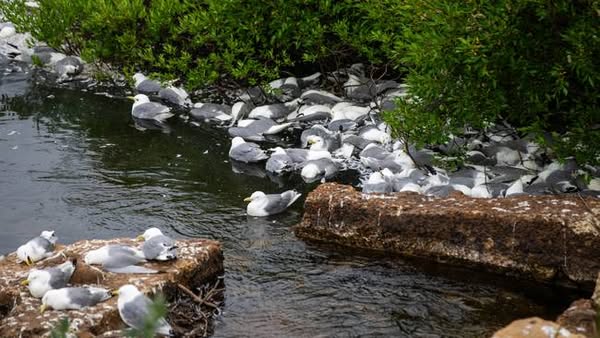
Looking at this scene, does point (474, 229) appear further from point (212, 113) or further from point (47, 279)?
point (212, 113)

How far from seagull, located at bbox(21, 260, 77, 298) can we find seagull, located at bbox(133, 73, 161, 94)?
5605 millimetres

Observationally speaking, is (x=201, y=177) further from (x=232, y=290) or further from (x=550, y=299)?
(x=550, y=299)

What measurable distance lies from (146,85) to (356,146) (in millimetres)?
3364

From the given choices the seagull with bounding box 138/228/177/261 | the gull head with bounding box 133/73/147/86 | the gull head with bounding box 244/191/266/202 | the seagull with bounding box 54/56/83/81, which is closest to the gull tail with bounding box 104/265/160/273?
the seagull with bounding box 138/228/177/261

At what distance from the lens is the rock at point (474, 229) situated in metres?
5.31

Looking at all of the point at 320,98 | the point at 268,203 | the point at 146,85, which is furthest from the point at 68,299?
the point at 146,85

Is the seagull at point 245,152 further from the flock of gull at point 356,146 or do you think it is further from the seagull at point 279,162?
the seagull at point 279,162

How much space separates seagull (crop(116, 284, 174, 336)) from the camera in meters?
4.51

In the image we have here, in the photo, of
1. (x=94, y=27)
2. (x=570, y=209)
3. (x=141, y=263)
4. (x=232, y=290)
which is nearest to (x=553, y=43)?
(x=570, y=209)

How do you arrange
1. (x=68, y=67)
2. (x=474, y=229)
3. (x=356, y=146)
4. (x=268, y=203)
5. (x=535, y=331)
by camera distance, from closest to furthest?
1. (x=535, y=331)
2. (x=474, y=229)
3. (x=268, y=203)
4. (x=356, y=146)
5. (x=68, y=67)

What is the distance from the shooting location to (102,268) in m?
5.02

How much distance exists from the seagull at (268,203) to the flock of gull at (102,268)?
131 cm

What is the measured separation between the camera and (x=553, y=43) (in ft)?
19.9

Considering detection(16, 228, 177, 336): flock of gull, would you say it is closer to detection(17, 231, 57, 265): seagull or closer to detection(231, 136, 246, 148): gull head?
detection(17, 231, 57, 265): seagull
